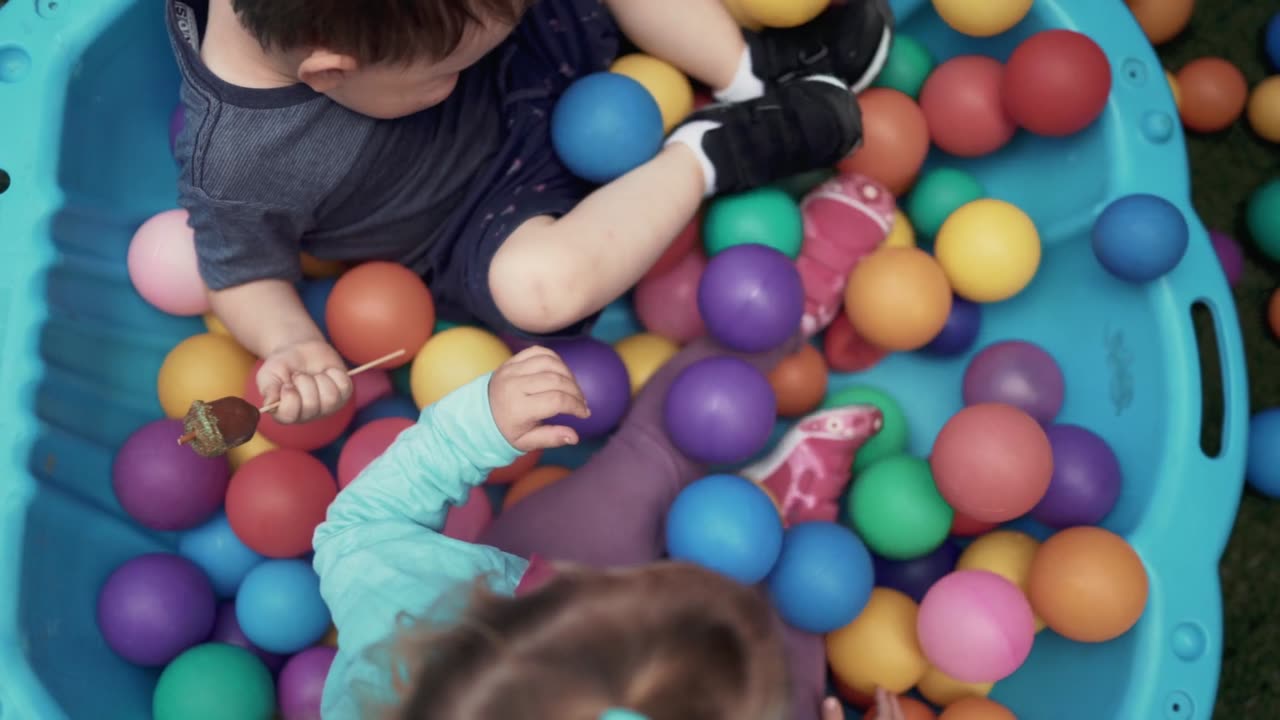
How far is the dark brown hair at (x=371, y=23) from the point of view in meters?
0.81

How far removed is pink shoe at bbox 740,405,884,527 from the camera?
1222 millimetres

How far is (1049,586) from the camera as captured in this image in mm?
1055

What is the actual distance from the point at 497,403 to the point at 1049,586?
0.59 meters

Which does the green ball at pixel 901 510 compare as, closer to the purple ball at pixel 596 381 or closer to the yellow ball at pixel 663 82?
the purple ball at pixel 596 381

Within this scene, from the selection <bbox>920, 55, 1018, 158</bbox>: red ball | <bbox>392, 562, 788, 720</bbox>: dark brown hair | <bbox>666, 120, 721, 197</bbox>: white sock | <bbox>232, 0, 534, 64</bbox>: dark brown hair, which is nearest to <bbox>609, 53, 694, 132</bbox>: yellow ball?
<bbox>666, 120, 721, 197</bbox>: white sock

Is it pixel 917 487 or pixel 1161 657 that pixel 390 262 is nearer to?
pixel 917 487

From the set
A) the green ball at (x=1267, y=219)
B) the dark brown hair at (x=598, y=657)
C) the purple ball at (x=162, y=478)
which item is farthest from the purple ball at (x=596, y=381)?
the green ball at (x=1267, y=219)

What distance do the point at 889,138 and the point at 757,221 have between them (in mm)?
208

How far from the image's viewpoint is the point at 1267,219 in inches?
54.2

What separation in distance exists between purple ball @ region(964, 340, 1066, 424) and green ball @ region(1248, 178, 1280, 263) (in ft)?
1.28

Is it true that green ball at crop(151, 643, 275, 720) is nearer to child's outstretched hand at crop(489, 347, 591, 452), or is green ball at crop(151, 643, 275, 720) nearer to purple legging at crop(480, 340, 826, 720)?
purple legging at crop(480, 340, 826, 720)

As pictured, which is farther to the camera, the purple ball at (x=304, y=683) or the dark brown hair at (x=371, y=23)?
the purple ball at (x=304, y=683)

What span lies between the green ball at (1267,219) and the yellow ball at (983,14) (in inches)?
16.7

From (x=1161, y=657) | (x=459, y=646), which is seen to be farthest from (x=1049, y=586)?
(x=459, y=646)
